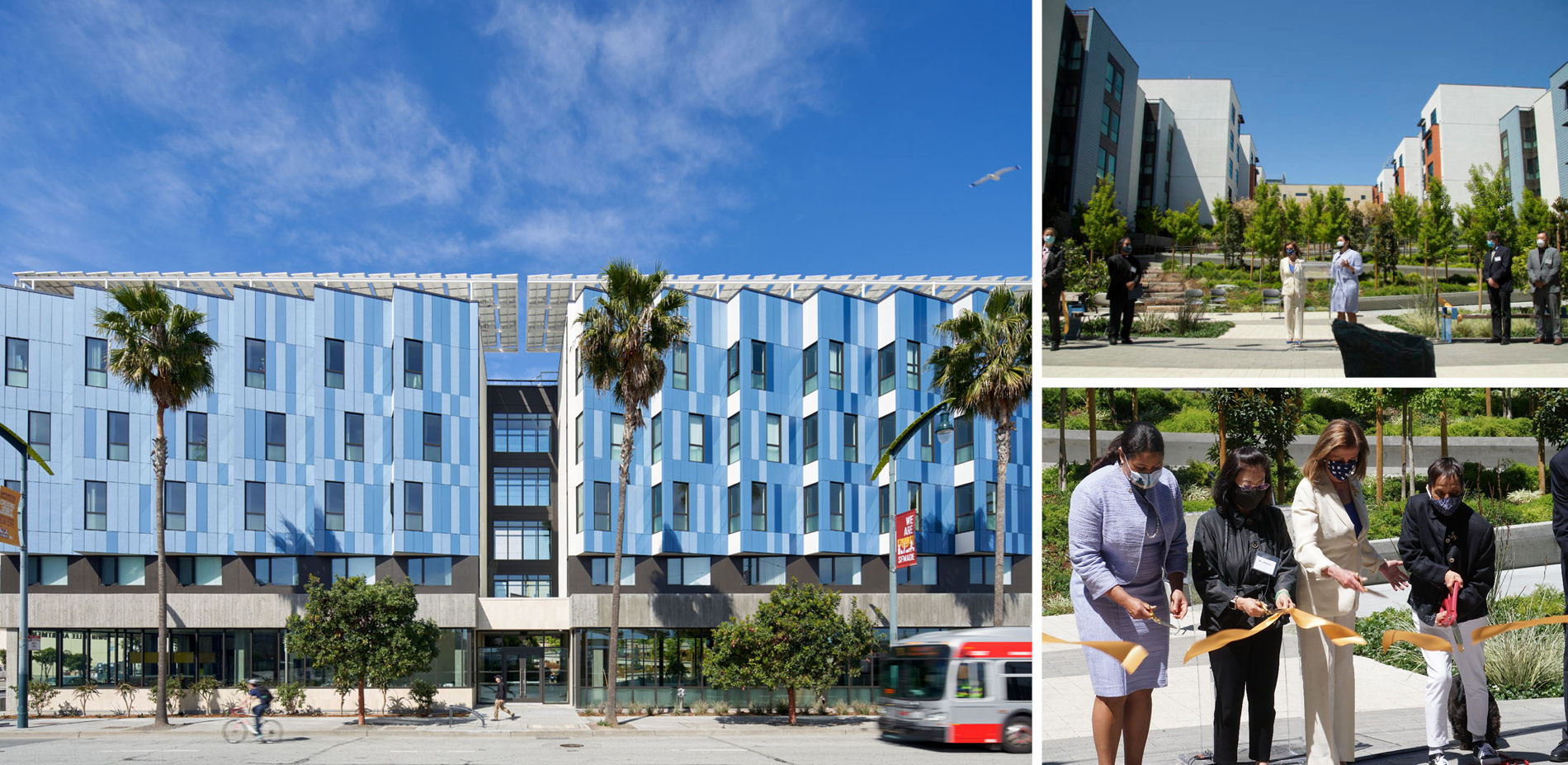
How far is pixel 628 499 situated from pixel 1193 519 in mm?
36157

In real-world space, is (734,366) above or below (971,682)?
above

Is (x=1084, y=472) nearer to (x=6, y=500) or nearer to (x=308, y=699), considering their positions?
(x=6, y=500)

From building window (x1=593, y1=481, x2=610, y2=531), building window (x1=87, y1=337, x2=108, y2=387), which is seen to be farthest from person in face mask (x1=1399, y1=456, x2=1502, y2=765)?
building window (x1=87, y1=337, x2=108, y2=387)

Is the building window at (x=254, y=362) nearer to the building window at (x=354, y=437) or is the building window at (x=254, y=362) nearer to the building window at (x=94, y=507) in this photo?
the building window at (x=354, y=437)

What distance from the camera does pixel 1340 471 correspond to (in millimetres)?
5000

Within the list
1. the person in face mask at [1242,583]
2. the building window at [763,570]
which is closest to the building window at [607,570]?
the building window at [763,570]

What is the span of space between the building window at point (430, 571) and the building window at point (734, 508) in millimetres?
10683

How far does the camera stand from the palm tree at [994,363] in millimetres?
30156

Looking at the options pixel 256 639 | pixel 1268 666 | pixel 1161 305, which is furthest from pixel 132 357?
pixel 1268 666

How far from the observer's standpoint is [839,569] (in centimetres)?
4234

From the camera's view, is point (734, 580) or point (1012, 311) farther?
point (734, 580)

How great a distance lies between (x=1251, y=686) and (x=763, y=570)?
37.5 m

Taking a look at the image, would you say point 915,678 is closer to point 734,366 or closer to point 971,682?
point 971,682

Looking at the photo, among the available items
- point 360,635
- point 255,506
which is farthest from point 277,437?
point 360,635
